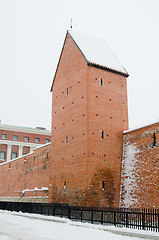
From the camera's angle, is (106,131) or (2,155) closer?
(106,131)

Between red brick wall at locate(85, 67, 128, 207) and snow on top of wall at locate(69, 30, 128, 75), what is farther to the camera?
snow on top of wall at locate(69, 30, 128, 75)

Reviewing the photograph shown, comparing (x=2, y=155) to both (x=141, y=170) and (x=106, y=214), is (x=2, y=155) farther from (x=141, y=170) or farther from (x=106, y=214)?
(x=106, y=214)

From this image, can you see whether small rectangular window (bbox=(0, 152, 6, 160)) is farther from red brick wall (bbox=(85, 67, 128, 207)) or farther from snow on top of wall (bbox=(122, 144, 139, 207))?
snow on top of wall (bbox=(122, 144, 139, 207))

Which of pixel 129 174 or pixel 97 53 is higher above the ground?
pixel 97 53

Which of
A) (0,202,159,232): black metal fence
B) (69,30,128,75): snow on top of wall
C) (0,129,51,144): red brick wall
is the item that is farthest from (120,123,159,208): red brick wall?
(0,129,51,144): red brick wall

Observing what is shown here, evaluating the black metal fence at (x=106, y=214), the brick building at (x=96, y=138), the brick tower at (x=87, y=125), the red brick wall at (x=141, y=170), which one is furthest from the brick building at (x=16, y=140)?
the red brick wall at (x=141, y=170)

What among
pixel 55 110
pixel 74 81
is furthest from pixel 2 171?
pixel 74 81

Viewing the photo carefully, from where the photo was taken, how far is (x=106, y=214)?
14.9 metres

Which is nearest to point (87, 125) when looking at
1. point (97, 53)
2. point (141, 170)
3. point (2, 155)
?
point (141, 170)

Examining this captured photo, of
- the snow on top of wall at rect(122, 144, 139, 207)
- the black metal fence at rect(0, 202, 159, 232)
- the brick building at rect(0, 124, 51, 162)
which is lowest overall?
the black metal fence at rect(0, 202, 159, 232)

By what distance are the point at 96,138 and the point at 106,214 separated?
609 cm

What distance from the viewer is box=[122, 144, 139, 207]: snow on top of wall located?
60.5 feet

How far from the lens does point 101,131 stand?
20.2m

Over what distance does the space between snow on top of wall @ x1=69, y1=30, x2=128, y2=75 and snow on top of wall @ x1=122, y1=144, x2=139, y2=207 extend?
6.61 m
